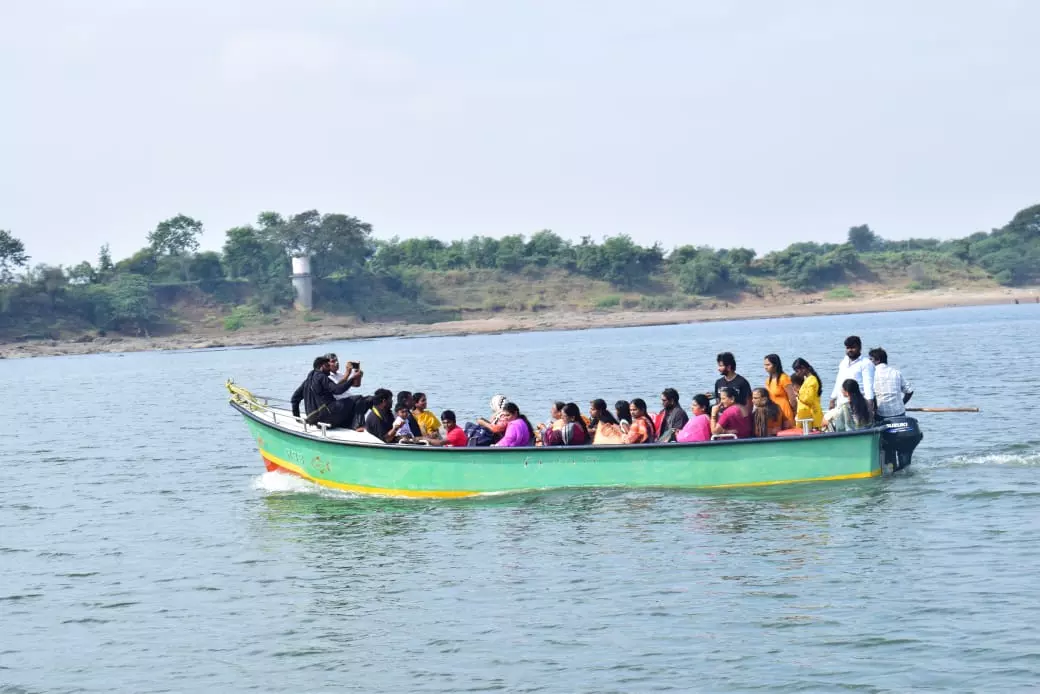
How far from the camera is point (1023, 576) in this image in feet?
41.8

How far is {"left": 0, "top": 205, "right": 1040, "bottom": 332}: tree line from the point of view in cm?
10581

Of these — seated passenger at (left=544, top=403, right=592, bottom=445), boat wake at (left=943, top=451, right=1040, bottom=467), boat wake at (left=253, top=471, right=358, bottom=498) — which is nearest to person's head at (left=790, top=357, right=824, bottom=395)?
seated passenger at (left=544, top=403, right=592, bottom=445)

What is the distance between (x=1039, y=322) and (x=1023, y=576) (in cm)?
6407

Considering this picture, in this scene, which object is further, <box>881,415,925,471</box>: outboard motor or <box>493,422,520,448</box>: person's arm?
<box>493,422,520,448</box>: person's arm

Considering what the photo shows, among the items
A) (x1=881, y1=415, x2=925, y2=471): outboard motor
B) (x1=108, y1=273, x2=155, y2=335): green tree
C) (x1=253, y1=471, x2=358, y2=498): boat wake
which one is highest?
(x1=108, y1=273, x2=155, y2=335): green tree

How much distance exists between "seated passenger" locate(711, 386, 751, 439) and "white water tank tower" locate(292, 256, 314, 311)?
8835cm

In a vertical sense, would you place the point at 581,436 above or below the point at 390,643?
above

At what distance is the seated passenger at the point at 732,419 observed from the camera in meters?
16.8

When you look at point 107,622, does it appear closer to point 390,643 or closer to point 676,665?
point 390,643

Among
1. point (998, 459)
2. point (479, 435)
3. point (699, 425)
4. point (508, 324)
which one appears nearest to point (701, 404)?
point (699, 425)

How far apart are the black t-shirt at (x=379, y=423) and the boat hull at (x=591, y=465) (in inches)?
11.5

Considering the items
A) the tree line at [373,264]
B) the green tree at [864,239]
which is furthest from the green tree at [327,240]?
the green tree at [864,239]

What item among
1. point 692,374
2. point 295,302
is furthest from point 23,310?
point 692,374

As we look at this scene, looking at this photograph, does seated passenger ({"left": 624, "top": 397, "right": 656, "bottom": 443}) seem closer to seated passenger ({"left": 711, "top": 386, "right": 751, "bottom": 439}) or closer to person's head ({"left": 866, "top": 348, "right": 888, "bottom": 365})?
seated passenger ({"left": 711, "top": 386, "right": 751, "bottom": 439})
